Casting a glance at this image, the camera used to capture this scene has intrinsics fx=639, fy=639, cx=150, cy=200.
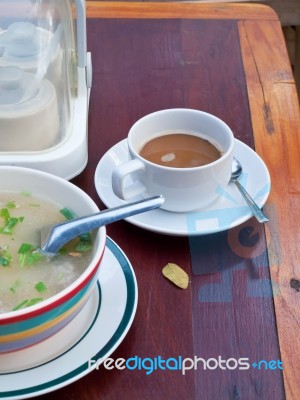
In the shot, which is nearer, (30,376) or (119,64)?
(30,376)

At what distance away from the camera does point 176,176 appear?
774mm

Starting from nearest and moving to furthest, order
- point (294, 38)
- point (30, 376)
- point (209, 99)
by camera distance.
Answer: point (30, 376) < point (209, 99) < point (294, 38)

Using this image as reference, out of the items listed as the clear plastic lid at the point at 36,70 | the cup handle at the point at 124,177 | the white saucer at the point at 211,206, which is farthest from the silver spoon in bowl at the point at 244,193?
the clear plastic lid at the point at 36,70

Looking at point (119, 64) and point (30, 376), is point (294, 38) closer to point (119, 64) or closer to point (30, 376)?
point (119, 64)

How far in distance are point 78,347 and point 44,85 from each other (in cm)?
42

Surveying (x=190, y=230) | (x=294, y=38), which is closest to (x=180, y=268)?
(x=190, y=230)

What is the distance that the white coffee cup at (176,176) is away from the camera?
2.54 feet

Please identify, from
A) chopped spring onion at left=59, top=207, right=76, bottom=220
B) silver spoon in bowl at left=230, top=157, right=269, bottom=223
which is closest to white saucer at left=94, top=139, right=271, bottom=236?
silver spoon in bowl at left=230, top=157, right=269, bottom=223

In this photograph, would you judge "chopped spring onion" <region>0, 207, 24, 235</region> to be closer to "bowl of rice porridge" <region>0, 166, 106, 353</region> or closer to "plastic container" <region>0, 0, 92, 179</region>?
"bowl of rice porridge" <region>0, 166, 106, 353</region>

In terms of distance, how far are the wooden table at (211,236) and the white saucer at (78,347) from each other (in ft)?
0.10

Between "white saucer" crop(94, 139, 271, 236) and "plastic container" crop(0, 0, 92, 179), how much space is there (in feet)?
0.16

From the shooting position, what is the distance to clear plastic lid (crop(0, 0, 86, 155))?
85cm

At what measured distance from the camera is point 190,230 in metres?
0.77

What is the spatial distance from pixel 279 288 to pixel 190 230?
0.41 ft
